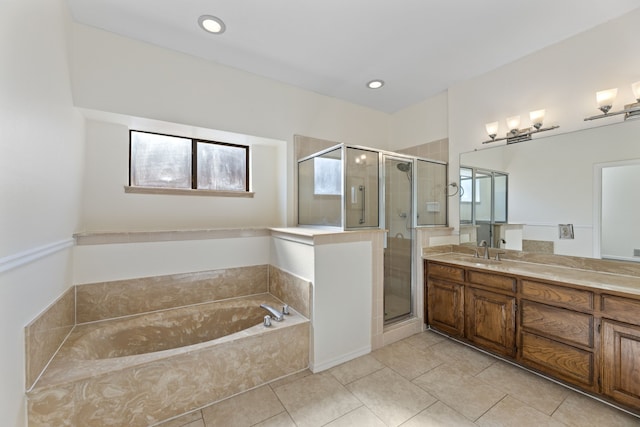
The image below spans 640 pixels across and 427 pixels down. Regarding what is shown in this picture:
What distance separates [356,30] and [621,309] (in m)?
2.65

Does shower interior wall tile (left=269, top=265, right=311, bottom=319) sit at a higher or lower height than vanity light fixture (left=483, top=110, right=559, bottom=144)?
lower

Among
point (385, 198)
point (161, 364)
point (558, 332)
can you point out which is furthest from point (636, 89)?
point (161, 364)

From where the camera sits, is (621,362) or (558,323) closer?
(621,362)

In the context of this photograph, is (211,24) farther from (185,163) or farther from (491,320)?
(491,320)

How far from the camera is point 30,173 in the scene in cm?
130

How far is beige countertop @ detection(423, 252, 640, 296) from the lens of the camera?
5.40ft

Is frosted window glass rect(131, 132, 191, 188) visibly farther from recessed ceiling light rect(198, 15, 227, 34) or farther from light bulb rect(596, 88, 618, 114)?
light bulb rect(596, 88, 618, 114)

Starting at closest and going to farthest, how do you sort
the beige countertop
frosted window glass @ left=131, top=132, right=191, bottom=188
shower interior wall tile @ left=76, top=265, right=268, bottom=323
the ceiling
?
the beige countertop → the ceiling → shower interior wall tile @ left=76, top=265, right=268, bottom=323 → frosted window glass @ left=131, top=132, right=191, bottom=188

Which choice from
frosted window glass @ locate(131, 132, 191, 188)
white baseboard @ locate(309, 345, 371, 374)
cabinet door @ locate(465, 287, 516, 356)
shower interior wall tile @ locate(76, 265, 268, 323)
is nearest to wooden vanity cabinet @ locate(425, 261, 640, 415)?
cabinet door @ locate(465, 287, 516, 356)

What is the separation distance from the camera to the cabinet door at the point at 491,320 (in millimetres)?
2053

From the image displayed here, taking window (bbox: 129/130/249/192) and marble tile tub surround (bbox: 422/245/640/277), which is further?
window (bbox: 129/130/249/192)

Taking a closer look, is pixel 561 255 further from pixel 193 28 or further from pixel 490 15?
pixel 193 28

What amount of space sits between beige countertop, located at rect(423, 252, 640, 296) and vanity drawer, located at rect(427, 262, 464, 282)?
2.3 inches

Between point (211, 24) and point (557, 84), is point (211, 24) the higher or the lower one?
the higher one
